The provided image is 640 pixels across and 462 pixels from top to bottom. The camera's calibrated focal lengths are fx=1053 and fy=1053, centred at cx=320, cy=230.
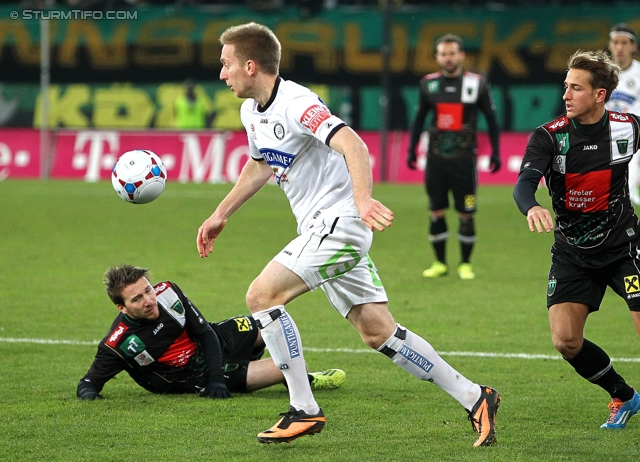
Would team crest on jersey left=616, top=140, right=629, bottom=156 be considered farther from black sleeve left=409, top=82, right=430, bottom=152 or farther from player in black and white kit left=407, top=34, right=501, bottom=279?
black sleeve left=409, top=82, right=430, bottom=152

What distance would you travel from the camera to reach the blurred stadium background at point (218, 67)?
24062mm

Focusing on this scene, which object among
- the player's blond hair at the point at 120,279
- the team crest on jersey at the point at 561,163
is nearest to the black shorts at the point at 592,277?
the team crest on jersey at the point at 561,163

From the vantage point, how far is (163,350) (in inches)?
247

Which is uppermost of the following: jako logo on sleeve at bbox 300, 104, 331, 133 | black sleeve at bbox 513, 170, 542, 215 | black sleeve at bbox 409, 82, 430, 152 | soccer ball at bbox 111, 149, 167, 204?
jako logo on sleeve at bbox 300, 104, 331, 133

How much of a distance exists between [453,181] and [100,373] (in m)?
6.07

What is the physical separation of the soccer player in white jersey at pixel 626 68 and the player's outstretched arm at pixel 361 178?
560 cm

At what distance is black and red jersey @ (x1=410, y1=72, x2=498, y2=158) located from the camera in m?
11.5

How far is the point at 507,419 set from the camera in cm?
576

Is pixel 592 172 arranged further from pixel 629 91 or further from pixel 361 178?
pixel 629 91

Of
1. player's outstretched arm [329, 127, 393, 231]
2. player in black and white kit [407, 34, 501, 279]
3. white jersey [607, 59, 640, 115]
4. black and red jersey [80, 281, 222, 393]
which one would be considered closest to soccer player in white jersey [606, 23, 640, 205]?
white jersey [607, 59, 640, 115]

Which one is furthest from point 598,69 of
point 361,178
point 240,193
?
point 240,193

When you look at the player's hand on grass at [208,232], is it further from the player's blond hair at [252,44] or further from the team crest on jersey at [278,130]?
the player's blond hair at [252,44]

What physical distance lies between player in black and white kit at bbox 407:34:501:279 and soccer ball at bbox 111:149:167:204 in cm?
525

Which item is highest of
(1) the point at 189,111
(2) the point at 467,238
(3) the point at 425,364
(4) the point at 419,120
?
(4) the point at 419,120
